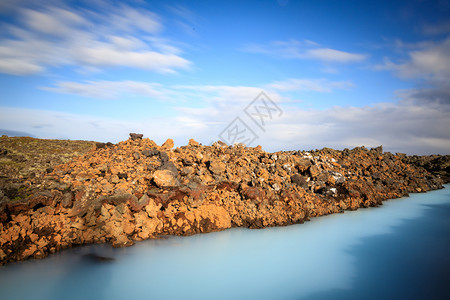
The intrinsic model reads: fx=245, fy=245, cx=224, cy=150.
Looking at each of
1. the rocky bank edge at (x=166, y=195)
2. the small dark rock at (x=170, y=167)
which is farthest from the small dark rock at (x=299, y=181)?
the small dark rock at (x=170, y=167)

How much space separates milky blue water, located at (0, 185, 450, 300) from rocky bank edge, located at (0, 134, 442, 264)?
51 cm

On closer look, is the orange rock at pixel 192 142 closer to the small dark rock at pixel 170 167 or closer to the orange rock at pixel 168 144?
the orange rock at pixel 168 144

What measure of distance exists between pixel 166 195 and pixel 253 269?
444 centimetres

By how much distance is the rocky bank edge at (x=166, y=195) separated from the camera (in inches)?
321

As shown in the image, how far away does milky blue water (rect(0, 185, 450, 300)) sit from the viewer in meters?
6.48

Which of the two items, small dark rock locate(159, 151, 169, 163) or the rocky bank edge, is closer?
the rocky bank edge

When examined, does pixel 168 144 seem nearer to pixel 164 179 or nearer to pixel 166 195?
pixel 164 179

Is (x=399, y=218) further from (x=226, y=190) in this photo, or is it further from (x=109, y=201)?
(x=109, y=201)

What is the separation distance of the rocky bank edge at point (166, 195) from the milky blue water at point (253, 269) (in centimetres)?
51

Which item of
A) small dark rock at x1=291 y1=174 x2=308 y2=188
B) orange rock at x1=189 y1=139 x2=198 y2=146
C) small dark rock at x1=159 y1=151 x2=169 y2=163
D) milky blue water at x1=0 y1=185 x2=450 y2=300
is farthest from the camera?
orange rock at x1=189 y1=139 x2=198 y2=146

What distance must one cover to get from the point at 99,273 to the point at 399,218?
47.0 feet

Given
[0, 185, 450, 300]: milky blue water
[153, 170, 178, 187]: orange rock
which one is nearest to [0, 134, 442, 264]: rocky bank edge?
[153, 170, 178, 187]: orange rock

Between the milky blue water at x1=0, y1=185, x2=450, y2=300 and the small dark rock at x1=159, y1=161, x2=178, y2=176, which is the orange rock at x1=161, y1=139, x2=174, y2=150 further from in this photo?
the milky blue water at x1=0, y1=185, x2=450, y2=300

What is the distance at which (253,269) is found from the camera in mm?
7570
